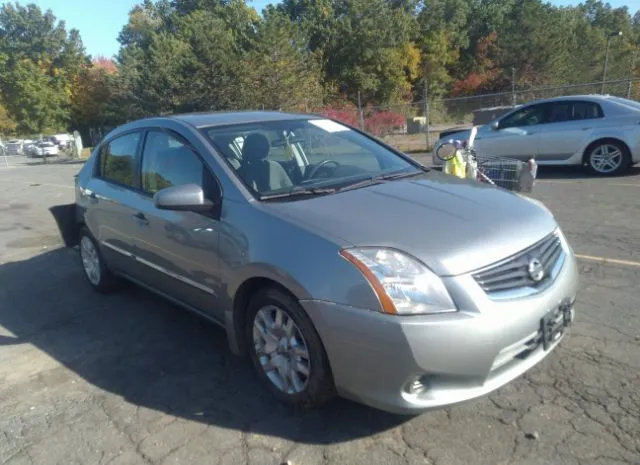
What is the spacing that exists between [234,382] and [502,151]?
853 cm

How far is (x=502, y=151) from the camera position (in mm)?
10375

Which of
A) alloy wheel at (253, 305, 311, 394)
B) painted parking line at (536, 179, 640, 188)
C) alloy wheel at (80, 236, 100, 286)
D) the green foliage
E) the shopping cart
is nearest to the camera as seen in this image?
alloy wheel at (253, 305, 311, 394)

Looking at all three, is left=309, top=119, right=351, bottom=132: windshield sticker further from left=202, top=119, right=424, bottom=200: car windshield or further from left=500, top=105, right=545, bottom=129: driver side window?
left=500, top=105, right=545, bottom=129: driver side window

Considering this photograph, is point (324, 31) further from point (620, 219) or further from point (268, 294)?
point (268, 294)

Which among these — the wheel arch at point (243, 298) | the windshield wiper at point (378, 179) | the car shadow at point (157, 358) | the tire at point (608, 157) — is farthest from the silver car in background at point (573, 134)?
the wheel arch at point (243, 298)

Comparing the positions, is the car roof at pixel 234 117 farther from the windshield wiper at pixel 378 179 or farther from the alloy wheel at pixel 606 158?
the alloy wheel at pixel 606 158

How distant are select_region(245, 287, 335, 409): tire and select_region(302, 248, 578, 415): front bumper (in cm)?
11

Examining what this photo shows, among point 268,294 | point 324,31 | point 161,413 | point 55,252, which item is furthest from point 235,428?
point 324,31

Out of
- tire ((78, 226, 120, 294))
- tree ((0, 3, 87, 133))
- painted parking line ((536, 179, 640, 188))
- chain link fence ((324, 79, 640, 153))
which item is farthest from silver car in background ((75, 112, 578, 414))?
tree ((0, 3, 87, 133))

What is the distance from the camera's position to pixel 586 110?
31.4 feet

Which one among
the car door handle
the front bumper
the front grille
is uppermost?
the car door handle

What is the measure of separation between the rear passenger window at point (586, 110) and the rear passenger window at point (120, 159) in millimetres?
8240

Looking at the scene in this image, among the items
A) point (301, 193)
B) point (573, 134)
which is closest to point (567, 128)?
point (573, 134)

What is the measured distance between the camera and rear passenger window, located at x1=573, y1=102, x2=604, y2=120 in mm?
9445
